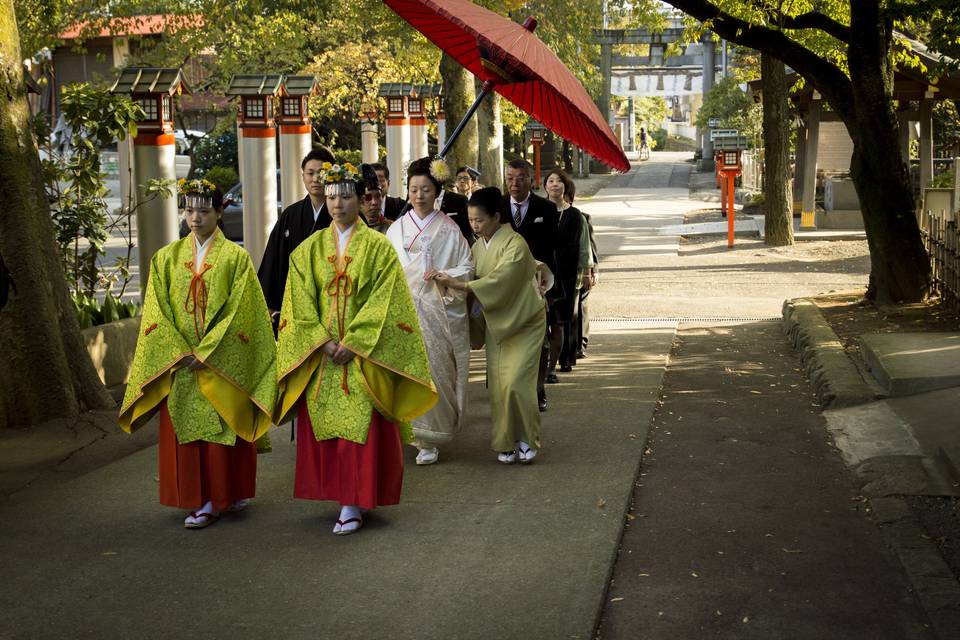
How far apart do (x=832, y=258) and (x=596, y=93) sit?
27.8m

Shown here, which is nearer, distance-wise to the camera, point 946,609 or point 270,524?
point 946,609

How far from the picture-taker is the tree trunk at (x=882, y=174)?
11.9 m

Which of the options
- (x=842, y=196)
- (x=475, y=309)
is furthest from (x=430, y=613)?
(x=842, y=196)

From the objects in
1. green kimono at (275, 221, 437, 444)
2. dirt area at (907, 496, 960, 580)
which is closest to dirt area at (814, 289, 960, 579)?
dirt area at (907, 496, 960, 580)

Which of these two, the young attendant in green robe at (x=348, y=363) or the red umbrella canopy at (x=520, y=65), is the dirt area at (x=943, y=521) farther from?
the red umbrella canopy at (x=520, y=65)

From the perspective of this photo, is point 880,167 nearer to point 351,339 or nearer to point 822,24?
point 822,24

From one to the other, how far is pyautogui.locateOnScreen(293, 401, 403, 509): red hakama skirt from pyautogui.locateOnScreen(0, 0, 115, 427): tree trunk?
114 inches

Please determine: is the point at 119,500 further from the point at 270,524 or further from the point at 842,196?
the point at 842,196

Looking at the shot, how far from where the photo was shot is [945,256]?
11.6 m

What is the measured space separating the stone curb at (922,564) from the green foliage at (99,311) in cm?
603

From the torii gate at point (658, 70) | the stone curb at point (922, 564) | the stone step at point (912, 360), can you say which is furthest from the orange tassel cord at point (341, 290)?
the torii gate at point (658, 70)

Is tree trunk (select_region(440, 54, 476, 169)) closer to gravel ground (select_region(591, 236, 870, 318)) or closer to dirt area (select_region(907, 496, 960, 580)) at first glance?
gravel ground (select_region(591, 236, 870, 318))

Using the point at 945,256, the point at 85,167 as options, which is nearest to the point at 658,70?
the point at 945,256

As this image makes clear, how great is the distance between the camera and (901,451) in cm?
696
